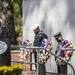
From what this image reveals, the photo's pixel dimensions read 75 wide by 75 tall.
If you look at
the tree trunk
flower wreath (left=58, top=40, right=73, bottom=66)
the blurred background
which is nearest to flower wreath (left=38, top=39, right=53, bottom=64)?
flower wreath (left=58, top=40, right=73, bottom=66)

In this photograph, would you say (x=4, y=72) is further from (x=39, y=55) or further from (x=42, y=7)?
(x=42, y=7)

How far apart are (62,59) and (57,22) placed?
12.3 feet

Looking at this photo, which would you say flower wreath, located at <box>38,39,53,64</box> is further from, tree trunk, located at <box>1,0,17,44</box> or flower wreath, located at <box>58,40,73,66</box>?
tree trunk, located at <box>1,0,17,44</box>

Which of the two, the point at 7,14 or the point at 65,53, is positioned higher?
the point at 7,14

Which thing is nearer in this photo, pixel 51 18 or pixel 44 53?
pixel 44 53

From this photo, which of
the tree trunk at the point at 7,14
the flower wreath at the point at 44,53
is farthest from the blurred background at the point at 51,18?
the tree trunk at the point at 7,14

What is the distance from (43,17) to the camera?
16500 millimetres

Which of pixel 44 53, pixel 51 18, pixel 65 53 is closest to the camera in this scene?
pixel 65 53

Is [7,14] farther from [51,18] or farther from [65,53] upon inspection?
[65,53]

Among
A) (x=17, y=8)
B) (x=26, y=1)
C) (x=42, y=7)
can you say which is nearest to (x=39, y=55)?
(x=42, y=7)

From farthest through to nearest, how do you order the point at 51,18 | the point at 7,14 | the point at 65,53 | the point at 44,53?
the point at 7,14
the point at 51,18
the point at 44,53
the point at 65,53

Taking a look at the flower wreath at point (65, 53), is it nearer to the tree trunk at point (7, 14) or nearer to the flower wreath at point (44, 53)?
the flower wreath at point (44, 53)

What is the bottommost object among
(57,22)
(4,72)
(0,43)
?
(4,72)

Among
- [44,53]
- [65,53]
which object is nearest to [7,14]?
[44,53]
